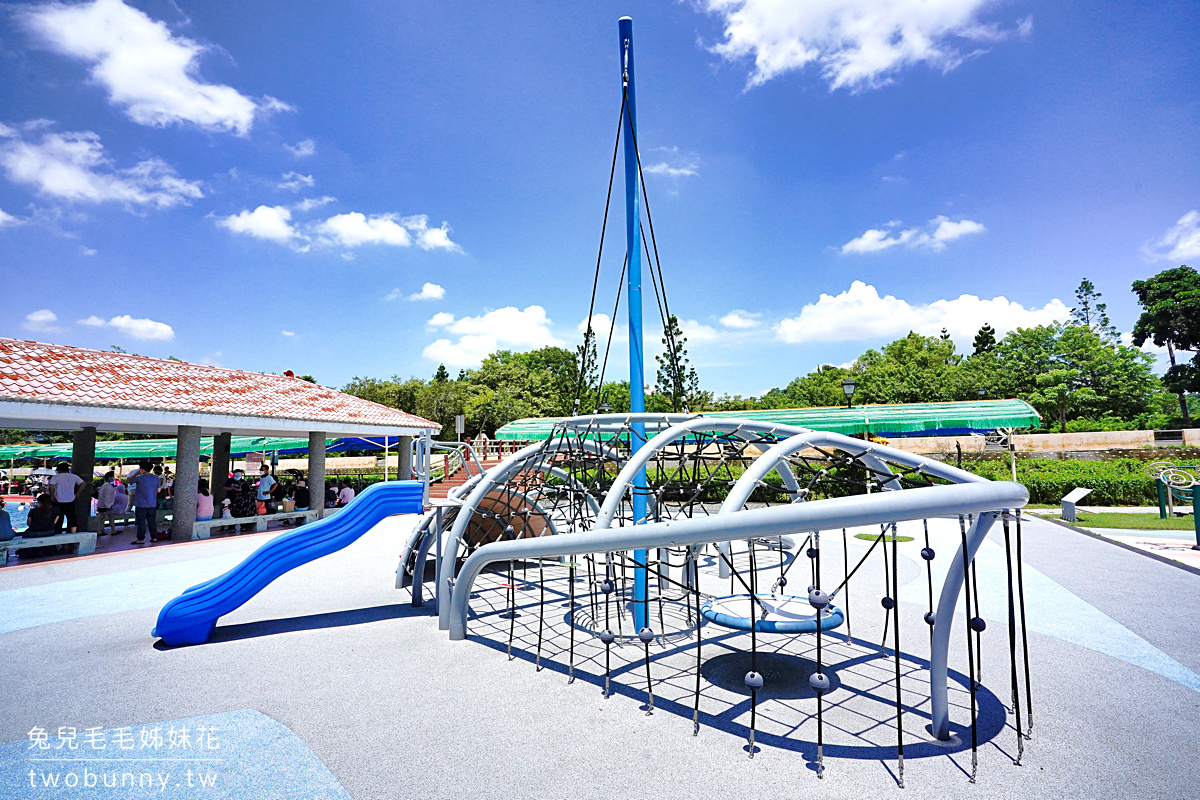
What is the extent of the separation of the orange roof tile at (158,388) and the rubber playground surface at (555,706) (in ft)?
16.4

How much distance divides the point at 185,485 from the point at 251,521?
2.22 meters

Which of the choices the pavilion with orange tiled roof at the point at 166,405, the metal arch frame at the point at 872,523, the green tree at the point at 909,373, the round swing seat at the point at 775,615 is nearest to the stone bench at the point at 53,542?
the pavilion with orange tiled roof at the point at 166,405

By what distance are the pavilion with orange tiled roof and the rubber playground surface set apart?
4.64 meters

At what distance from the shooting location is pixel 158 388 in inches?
581

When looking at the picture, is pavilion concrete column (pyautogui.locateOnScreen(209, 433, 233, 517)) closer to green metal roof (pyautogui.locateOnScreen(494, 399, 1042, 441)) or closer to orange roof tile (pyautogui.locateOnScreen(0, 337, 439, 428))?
orange roof tile (pyautogui.locateOnScreen(0, 337, 439, 428))

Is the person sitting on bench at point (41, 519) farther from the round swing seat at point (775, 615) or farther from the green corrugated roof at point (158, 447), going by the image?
the round swing seat at point (775, 615)

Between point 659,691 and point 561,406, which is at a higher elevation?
point 561,406

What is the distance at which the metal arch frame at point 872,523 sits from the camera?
383 centimetres

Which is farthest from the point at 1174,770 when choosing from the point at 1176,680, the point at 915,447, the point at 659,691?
the point at 915,447

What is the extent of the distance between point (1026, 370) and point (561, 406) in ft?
119

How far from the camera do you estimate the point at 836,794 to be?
3.72 meters

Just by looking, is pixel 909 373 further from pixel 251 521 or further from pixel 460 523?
pixel 460 523

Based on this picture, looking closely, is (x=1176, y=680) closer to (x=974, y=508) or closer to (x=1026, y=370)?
(x=974, y=508)

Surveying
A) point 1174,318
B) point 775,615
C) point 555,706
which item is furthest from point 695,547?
point 1174,318
